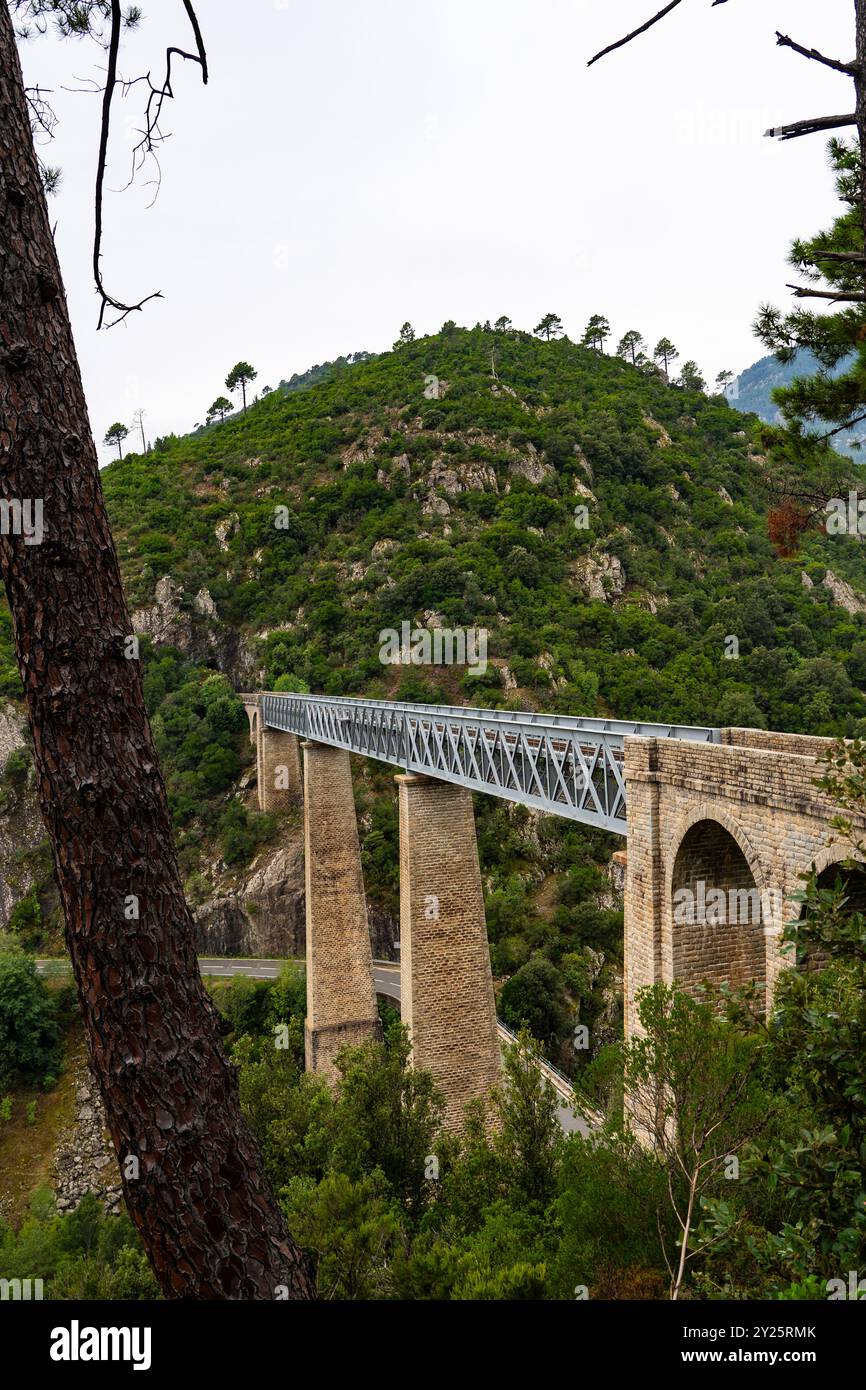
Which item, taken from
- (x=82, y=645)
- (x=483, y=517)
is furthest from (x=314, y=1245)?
(x=483, y=517)

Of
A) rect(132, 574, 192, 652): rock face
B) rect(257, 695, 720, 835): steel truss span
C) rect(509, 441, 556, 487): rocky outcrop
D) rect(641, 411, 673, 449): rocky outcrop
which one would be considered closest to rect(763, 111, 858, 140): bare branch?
Result: rect(257, 695, 720, 835): steel truss span

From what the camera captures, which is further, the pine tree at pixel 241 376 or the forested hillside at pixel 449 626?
the pine tree at pixel 241 376

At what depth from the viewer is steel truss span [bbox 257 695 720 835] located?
1215cm

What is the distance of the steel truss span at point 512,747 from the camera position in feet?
39.9

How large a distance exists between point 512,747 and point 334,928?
14.4 m

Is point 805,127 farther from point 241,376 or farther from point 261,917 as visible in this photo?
point 241,376

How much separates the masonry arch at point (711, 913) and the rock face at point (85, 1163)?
21.6 meters

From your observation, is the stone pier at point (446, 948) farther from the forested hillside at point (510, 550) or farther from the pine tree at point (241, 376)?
the pine tree at point (241, 376)

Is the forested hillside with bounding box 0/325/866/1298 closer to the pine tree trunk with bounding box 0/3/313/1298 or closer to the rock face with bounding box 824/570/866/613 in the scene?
the rock face with bounding box 824/570/866/613

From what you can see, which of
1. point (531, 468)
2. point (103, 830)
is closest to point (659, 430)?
point (531, 468)

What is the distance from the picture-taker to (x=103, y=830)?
2213mm

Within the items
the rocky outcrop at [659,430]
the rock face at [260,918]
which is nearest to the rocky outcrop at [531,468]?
the rocky outcrop at [659,430]
